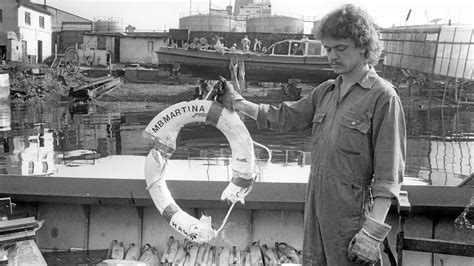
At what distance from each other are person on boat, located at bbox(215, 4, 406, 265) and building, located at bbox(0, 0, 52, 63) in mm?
30462

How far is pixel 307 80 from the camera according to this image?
2352 cm

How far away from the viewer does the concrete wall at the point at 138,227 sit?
3.80m

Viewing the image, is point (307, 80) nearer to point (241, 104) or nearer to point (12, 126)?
point (12, 126)

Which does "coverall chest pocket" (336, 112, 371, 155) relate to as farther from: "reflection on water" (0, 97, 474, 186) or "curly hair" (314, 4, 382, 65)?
"reflection on water" (0, 97, 474, 186)

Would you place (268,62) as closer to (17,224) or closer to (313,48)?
(313,48)

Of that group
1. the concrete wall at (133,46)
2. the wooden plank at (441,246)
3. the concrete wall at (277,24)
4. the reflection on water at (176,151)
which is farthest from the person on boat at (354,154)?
the concrete wall at (277,24)

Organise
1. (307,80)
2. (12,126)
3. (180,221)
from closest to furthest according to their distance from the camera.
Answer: (180,221), (12,126), (307,80)

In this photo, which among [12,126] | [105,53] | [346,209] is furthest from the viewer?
[105,53]

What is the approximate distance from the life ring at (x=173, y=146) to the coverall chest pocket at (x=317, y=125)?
0.89 m

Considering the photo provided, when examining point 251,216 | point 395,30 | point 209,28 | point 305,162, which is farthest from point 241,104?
point 209,28

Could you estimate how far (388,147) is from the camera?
1.74 meters

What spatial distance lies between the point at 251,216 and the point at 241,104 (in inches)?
61.5

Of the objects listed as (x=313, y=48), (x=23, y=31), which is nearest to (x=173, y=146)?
(x=313, y=48)

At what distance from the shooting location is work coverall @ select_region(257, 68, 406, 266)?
175cm
